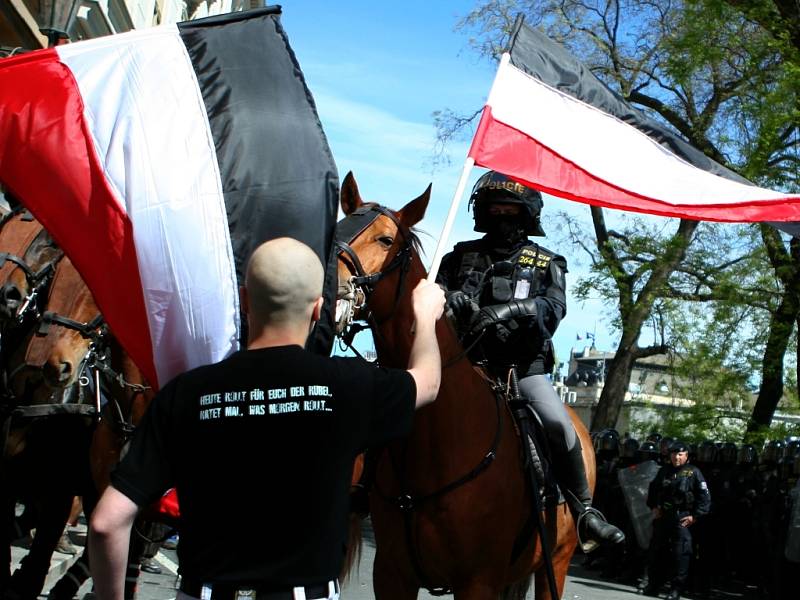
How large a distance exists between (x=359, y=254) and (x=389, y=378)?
2.08 metres

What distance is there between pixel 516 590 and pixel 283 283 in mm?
4626

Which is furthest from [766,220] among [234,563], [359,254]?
[234,563]

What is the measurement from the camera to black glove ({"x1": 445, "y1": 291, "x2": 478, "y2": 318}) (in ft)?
20.0

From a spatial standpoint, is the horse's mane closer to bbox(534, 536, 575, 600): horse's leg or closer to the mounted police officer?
the mounted police officer

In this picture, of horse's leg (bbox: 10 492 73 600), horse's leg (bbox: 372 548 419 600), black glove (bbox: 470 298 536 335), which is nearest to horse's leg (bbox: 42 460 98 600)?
horse's leg (bbox: 10 492 73 600)

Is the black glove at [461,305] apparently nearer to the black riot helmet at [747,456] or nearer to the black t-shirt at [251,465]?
the black t-shirt at [251,465]

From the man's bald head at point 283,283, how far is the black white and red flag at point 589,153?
305 cm

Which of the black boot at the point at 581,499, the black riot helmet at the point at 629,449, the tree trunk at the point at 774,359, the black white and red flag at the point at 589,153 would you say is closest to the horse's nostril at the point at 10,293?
the black white and red flag at the point at 589,153

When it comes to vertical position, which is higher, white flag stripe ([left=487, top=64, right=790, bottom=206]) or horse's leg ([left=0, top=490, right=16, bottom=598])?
white flag stripe ([left=487, top=64, right=790, bottom=206])

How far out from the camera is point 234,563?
3014mm

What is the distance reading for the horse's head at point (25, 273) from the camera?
676 cm

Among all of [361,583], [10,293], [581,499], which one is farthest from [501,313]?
[361,583]

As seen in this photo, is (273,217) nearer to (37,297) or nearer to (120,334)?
(120,334)

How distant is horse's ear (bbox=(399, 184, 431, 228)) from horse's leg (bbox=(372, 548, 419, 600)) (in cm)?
175
